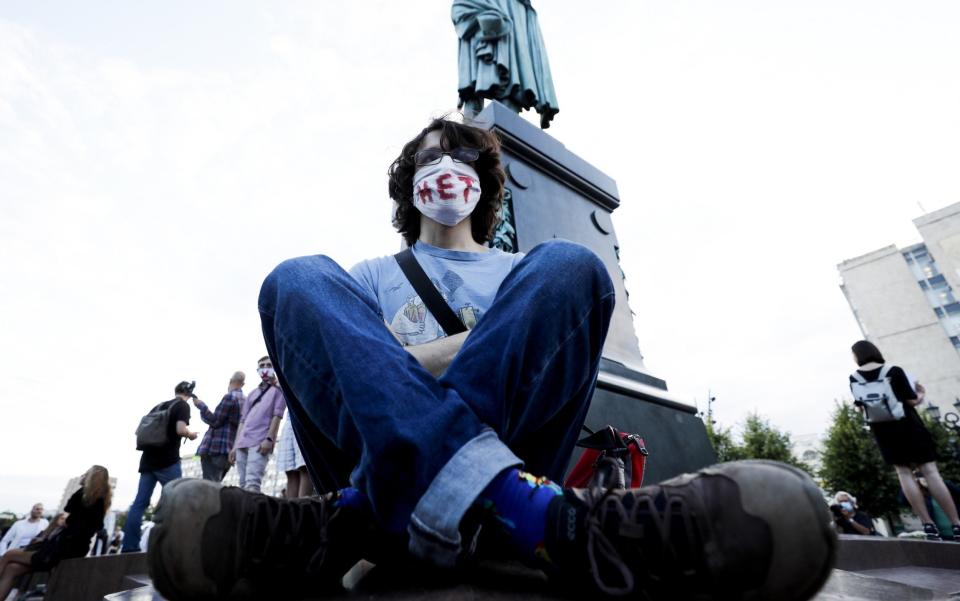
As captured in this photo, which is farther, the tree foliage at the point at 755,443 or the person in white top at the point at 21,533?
the tree foliage at the point at 755,443

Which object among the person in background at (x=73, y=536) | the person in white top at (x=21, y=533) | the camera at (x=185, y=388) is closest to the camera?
the person in background at (x=73, y=536)

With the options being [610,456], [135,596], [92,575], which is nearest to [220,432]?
[92,575]

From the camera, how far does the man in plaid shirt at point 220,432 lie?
5359 millimetres

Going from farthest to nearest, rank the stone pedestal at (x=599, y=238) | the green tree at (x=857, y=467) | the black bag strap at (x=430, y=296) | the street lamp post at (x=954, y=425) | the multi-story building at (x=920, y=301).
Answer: the multi-story building at (x=920, y=301), the green tree at (x=857, y=467), the street lamp post at (x=954, y=425), the stone pedestal at (x=599, y=238), the black bag strap at (x=430, y=296)

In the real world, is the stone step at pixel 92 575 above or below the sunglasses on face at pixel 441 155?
below

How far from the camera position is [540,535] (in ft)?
2.86

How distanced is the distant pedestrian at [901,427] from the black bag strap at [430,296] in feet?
12.7

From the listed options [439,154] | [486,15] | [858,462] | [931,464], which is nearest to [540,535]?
[439,154]

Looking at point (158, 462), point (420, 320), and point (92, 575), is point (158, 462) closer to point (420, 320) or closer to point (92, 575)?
point (92, 575)

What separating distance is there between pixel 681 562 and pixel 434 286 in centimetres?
112

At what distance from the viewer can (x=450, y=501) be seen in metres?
0.87

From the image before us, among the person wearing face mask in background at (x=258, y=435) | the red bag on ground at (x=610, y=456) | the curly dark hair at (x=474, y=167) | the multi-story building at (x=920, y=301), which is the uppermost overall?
the multi-story building at (x=920, y=301)

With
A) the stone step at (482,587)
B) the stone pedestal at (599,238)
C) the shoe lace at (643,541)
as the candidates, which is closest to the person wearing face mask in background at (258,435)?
the stone pedestal at (599,238)

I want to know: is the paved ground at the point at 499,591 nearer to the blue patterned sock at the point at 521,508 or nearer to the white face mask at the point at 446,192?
the blue patterned sock at the point at 521,508
